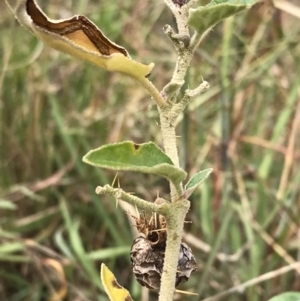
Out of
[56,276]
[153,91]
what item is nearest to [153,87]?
[153,91]

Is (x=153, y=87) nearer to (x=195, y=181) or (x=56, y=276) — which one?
(x=195, y=181)

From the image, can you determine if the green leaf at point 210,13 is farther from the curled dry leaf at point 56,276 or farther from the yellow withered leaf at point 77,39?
the curled dry leaf at point 56,276

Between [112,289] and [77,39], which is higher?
[77,39]

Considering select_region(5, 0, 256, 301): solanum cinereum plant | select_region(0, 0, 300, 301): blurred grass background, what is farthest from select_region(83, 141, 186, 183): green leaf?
select_region(0, 0, 300, 301): blurred grass background

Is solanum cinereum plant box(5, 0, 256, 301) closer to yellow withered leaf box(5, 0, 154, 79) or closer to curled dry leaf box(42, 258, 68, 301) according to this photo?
yellow withered leaf box(5, 0, 154, 79)

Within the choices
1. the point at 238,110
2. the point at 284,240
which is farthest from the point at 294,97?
the point at 284,240

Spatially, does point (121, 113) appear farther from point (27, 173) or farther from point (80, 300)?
point (80, 300)
